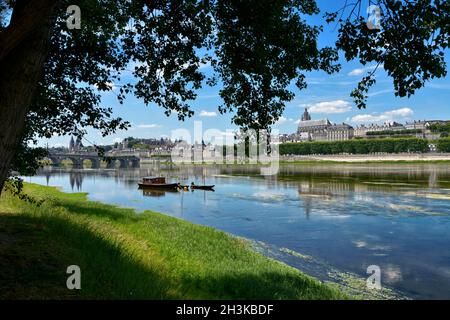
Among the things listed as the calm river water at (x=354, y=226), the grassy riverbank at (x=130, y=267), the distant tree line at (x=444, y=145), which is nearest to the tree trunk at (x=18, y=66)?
the grassy riverbank at (x=130, y=267)

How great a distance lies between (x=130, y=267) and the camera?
1105 cm

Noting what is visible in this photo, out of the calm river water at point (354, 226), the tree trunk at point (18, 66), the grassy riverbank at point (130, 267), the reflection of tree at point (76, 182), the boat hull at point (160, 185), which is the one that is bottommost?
the calm river water at point (354, 226)

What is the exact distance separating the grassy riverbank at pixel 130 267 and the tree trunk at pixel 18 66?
11.4 ft

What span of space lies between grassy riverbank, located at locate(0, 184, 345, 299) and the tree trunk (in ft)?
11.4

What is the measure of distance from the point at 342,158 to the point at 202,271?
184 meters

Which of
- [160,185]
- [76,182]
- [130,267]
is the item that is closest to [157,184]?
[160,185]

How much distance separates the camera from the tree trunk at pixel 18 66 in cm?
600

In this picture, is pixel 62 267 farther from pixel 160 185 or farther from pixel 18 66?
pixel 160 185

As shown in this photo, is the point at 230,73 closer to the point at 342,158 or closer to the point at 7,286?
the point at 7,286

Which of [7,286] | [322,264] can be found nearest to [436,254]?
[322,264]

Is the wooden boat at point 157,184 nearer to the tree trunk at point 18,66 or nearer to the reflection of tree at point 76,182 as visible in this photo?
the reflection of tree at point 76,182

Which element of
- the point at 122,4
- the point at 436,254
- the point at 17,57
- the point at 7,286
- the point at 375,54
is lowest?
the point at 436,254

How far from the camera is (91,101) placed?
44.6 feet

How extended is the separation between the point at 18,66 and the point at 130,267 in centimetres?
690
